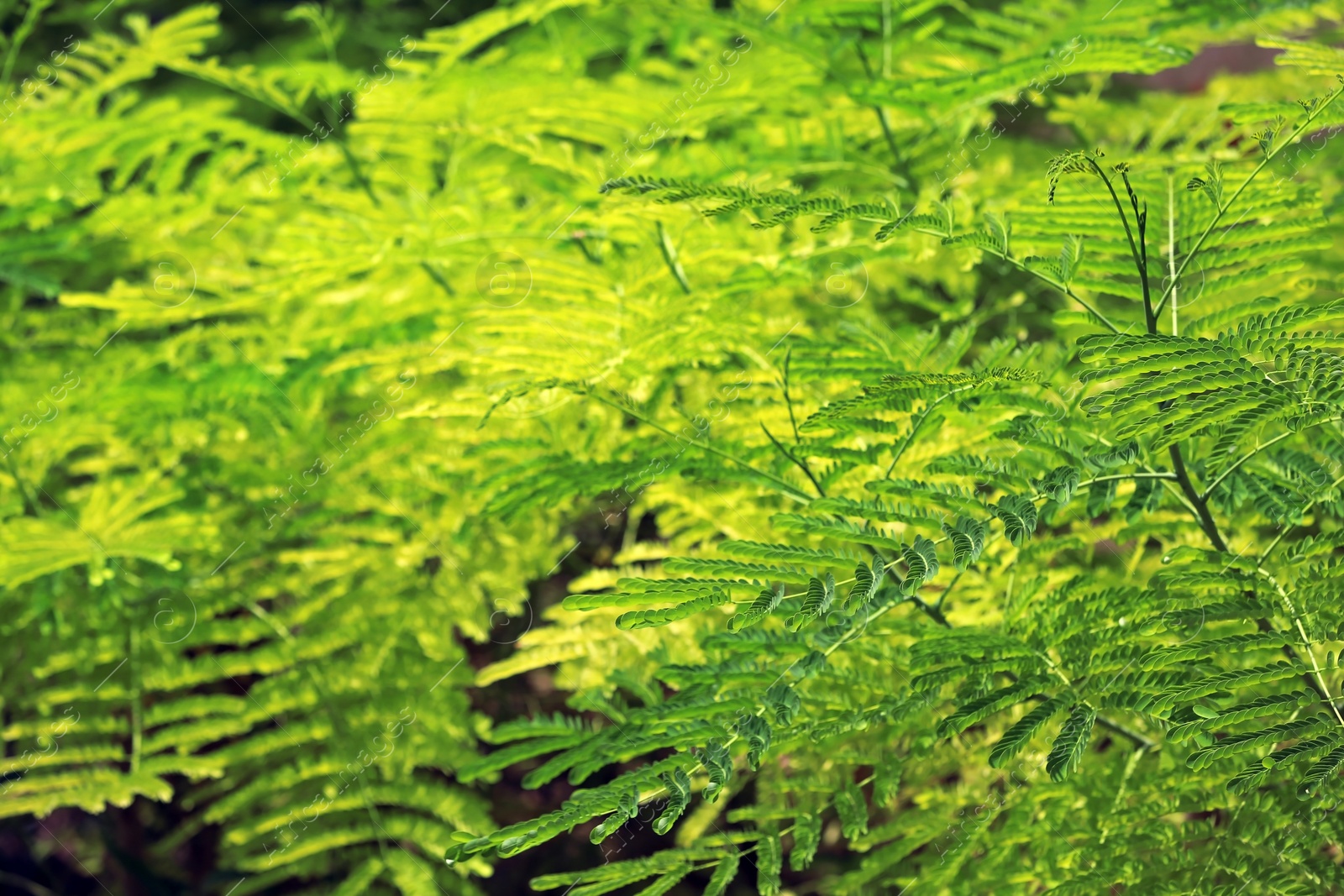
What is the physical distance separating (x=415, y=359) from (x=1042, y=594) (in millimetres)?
1220

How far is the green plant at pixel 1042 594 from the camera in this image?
1051 mm

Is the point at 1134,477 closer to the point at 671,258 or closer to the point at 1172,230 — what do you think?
the point at 1172,230

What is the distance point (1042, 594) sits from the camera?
1.56 m

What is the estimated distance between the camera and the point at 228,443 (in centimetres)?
242

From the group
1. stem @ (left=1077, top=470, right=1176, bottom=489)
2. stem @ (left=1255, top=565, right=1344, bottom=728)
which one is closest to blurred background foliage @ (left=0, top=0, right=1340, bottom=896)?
stem @ (left=1077, top=470, right=1176, bottom=489)

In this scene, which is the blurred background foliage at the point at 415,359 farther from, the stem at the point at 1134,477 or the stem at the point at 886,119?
the stem at the point at 1134,477

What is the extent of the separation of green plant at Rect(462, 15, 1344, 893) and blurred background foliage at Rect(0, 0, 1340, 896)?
0.17 m

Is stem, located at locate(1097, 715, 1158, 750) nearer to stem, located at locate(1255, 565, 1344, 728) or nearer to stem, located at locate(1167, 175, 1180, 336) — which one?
stem, located at locate(1255, 565, 1344, 728)

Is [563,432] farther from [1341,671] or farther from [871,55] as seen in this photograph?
[1341,671]

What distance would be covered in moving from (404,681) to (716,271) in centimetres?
112

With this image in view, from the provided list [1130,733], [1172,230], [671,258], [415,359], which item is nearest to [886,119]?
[671,258]

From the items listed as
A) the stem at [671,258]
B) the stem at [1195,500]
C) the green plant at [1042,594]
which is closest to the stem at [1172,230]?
the green plant at [1042,594]

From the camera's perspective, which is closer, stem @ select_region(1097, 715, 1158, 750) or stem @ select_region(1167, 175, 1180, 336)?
stem @ select_region(1167, 175, 1180, 336)

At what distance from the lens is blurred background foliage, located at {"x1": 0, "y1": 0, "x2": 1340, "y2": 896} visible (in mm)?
1692
